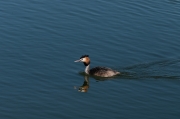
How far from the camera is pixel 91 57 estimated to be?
31.4m

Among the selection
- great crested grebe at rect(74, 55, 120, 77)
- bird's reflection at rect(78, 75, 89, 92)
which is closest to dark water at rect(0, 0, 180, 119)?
bird's reflection at rect(78, 75, 89, 92)

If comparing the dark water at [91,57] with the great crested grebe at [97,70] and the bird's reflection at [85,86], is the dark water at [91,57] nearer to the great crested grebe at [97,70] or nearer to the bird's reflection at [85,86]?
the bird's reflection at [85,86]

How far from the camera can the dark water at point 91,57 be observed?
26016 millimetres

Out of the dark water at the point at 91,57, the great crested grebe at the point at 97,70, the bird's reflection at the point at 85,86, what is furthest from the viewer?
the great crested grebe at the point at 97,70

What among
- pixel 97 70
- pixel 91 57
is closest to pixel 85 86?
pixel 97 70

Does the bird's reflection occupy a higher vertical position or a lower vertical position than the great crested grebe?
lower

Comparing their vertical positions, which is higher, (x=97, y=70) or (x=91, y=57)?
(x=91, y=57)

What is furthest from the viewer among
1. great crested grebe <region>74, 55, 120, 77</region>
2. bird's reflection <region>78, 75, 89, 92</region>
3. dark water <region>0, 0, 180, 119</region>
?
great crested grebe <region>74, 55, 120, 77</region>

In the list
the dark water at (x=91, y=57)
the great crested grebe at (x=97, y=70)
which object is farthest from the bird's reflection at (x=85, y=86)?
the great crested grebe at (x=97, y=70)

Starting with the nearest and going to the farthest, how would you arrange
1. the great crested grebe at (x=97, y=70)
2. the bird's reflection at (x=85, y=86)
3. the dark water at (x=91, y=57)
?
the dark water at (x=91, y=57)
the bird's reflection at (x=85, y=86)
the great crested grebe at (x=97, y=70)

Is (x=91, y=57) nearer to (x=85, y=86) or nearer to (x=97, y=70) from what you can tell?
(x=97, y=70)

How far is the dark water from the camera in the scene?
26.0 metres

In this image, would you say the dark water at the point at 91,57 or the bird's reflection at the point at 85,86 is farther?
the bird's reflection at the point at 85,86

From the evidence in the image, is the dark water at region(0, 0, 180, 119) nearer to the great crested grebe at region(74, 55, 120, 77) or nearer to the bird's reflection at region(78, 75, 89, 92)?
the bird's reflection at region(78, 75, 89, 92)
